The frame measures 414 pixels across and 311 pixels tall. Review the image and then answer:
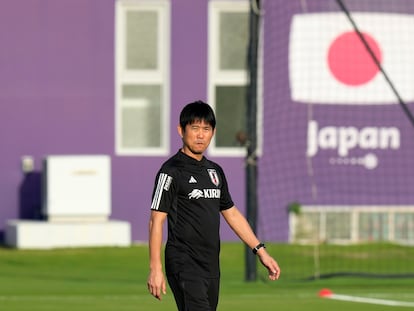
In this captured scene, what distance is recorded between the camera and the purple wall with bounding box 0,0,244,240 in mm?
22078

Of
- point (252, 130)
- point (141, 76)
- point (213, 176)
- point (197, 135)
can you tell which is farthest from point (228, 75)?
point (197, 135)

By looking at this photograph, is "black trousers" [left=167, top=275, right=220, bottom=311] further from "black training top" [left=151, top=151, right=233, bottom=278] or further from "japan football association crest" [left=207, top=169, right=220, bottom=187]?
"japan football association crest" [left=207, top=169, right=220, bottom=187]

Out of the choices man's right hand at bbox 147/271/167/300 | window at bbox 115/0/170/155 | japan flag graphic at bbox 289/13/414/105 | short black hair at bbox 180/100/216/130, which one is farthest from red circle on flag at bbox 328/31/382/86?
man's right hand at bbox 147/271/167/300

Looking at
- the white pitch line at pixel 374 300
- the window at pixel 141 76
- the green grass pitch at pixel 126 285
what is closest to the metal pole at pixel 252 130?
the green grass pitch at pixel 126 285

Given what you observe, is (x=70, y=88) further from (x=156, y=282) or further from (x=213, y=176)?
(x=156, y=282)

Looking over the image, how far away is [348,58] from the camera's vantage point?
74.3 feet

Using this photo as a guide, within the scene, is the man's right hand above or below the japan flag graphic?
below

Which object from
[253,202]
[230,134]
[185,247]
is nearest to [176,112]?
[230,134]

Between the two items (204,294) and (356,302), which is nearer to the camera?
(204,294)

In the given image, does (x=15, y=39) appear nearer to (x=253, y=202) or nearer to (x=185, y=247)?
(x=253, y=202)

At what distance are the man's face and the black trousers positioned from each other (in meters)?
0.81

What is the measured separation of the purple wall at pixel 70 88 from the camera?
22.1 metres

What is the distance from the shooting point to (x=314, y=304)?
14.7m

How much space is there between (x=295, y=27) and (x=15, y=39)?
421cm
